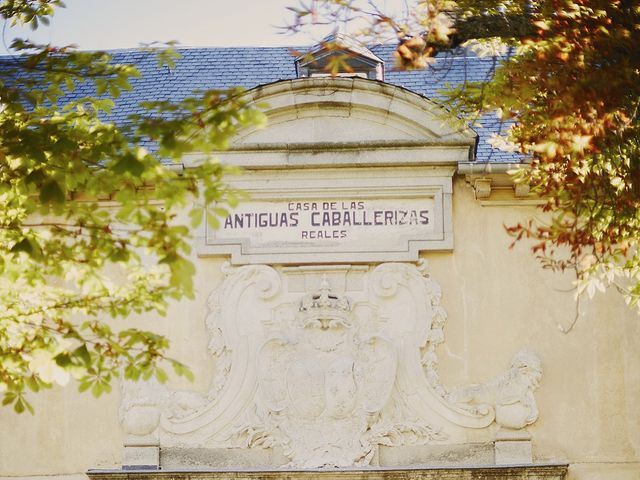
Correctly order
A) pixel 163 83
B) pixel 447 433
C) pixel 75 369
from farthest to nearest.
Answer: pixel 163 83 < pixel 447 433 < pixel 75 369

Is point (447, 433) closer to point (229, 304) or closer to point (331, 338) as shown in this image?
point (331, 338)

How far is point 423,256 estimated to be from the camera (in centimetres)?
1343

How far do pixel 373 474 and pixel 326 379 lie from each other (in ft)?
3.13

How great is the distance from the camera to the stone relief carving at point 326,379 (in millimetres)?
12914

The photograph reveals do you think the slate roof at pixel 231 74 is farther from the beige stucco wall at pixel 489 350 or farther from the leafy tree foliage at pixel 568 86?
the leafy tree foliage at pixel 568 86

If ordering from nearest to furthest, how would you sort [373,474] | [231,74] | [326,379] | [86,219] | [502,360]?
[86,219] < [373,474] < [326,379] < [502,360] < [231,74]

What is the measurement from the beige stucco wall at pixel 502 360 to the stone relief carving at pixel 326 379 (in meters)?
0.17

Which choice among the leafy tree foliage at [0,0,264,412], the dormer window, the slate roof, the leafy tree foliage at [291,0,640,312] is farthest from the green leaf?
the slate roof

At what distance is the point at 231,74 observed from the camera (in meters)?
16.1

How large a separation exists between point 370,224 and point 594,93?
414cm

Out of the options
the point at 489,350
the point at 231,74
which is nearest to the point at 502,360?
the point at 489,350

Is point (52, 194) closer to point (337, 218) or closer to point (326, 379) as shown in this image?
point (326, 379)

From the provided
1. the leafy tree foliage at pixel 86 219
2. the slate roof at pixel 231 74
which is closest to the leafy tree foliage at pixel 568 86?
the leafy tree foliage at pixel 86 219

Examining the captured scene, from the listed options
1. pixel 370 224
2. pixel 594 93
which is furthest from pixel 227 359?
pixel 594 93
